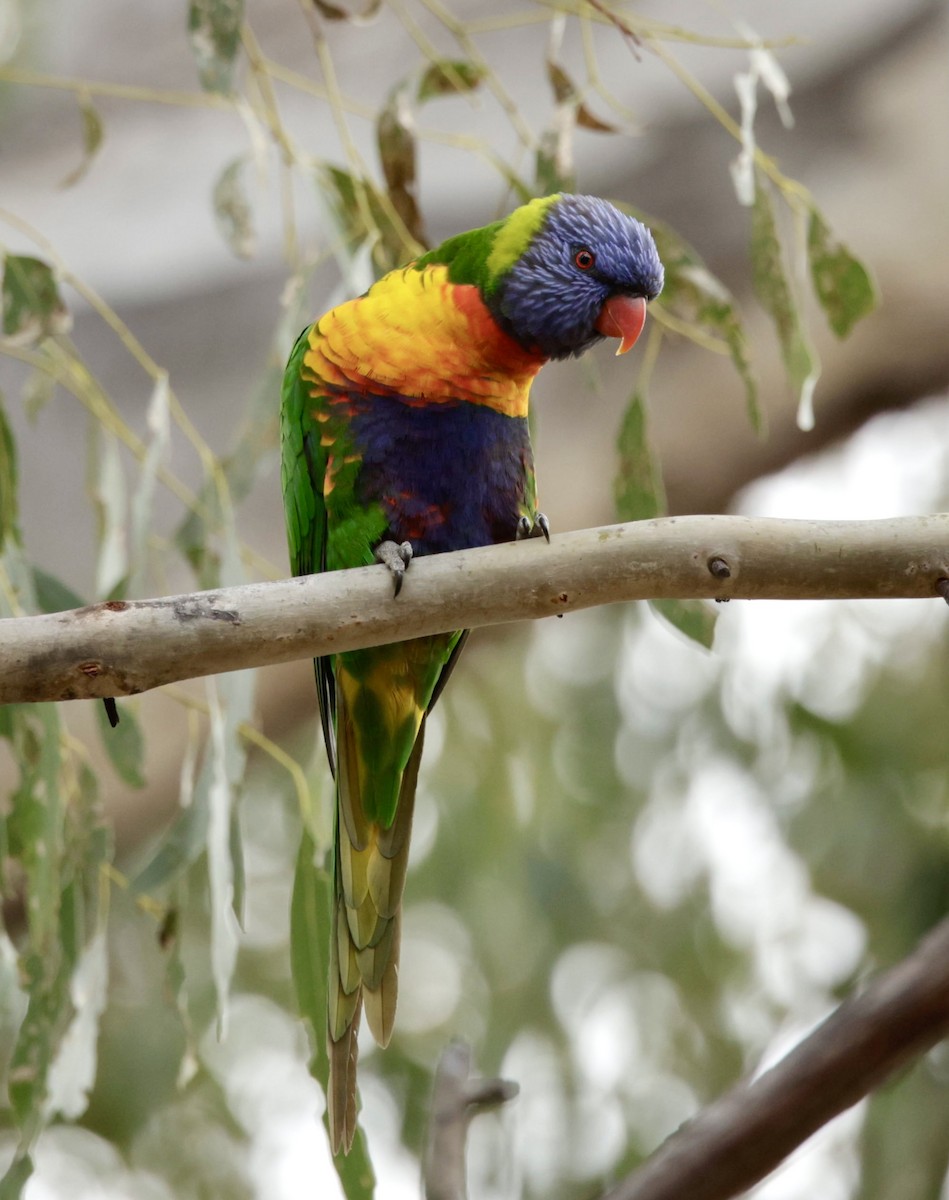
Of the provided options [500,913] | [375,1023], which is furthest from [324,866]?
[500,913]

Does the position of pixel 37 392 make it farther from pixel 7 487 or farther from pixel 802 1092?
pixel 802 1092

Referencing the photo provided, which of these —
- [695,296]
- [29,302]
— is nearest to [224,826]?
[29,302]

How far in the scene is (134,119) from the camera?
2.82 metres

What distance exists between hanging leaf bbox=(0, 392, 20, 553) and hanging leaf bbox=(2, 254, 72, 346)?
3.9 inches

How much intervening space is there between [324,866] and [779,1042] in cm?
131

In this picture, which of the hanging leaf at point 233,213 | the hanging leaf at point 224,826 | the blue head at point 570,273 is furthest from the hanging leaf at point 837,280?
the hanging leaf at point 224,826

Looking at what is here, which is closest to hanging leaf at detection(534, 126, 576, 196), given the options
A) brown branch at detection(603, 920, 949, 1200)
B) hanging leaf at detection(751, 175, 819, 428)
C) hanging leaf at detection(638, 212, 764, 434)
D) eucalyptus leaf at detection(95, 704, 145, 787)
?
hanging leaf at detection(638, 212, 764, 434)

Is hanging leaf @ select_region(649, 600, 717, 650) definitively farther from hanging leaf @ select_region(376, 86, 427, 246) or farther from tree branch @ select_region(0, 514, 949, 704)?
hanging leaf @ select_region(376, 86, 427, 246)

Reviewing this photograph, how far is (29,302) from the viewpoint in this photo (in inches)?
57.8

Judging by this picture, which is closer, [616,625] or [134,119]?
[134,119]

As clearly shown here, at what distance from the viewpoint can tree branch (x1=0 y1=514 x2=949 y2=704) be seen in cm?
90

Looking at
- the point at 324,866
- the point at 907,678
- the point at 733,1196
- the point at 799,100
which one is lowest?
the point at 733,1196

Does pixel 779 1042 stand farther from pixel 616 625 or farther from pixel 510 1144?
pixel 616 625

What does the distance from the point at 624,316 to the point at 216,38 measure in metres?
0.58
